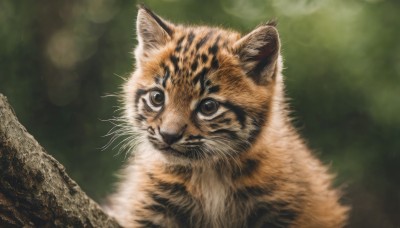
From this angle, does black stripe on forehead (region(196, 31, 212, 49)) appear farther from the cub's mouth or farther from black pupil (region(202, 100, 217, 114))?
the cub's mouth

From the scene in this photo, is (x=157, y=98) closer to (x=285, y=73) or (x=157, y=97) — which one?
(x=157, y=97)

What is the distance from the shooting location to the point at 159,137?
5.42m

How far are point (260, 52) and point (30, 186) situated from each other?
2.52 m

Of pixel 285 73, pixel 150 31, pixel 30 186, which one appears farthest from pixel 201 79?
pixel 285 73

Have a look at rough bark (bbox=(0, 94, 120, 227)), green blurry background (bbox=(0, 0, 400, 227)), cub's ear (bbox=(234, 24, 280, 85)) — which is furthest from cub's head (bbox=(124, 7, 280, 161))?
green blurry background (bbox=(0, 0, 400, 227))

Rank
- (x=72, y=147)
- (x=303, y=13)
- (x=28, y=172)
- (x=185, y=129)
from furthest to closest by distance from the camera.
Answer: (x=72, y=147) → (x=303, y=13) → (x=185, y=129) → (x=28, y=172)

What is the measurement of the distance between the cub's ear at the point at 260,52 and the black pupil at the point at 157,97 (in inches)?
31.6

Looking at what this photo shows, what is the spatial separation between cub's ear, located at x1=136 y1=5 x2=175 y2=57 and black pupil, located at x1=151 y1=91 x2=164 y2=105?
0.63 meters

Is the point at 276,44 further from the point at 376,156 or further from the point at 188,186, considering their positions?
the point at 376,156

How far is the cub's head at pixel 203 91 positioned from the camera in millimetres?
5441

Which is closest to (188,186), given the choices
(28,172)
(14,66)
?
(28,172)

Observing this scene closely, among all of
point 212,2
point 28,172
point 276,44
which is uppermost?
point 212,2

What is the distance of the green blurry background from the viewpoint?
9836 millimetres

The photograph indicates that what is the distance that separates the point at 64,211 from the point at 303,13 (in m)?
6.25
